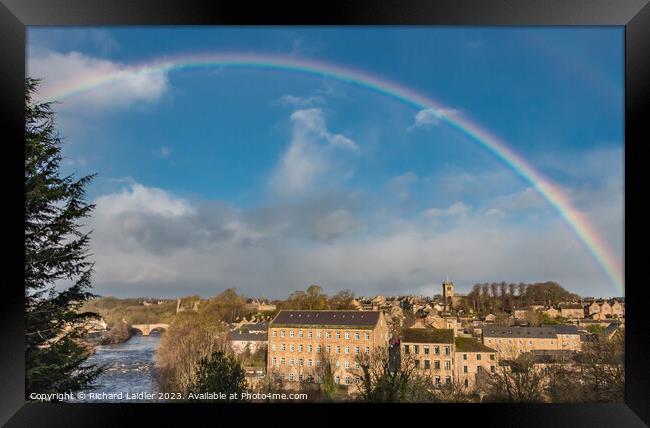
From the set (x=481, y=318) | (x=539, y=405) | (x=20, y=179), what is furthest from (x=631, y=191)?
(x=481, y=318)

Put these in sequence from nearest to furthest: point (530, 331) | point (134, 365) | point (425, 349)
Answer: point (134, 365), point (425, 349), point (530, 331)

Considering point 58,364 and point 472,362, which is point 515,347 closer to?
point 472,362

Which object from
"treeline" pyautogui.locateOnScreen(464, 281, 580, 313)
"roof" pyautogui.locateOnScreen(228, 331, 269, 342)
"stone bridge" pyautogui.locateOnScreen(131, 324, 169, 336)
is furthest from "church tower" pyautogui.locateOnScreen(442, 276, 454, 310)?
"stone bridge" pyautogui.locateOnScreen(131, 324, 169, 336)

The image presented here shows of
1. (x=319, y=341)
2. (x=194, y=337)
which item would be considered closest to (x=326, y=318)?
(x=319, y=341)

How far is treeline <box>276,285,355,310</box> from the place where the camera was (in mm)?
8797

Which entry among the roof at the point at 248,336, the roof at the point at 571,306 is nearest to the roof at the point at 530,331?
the roof at the point at 571,306

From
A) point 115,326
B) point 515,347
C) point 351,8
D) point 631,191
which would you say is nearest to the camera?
point 351,8

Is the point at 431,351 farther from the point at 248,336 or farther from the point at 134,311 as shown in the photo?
the point at 134,311

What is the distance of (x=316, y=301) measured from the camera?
8.95m

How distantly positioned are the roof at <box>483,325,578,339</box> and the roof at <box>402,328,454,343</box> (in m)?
0.69

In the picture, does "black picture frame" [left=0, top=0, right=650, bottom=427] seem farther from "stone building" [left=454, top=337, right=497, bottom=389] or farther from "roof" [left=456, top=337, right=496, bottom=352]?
"roof" [left=456, top=337, right=496, bottom=352]

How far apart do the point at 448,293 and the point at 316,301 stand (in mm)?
3052

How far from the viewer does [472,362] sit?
27.6ft

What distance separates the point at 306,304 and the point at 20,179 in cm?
623
